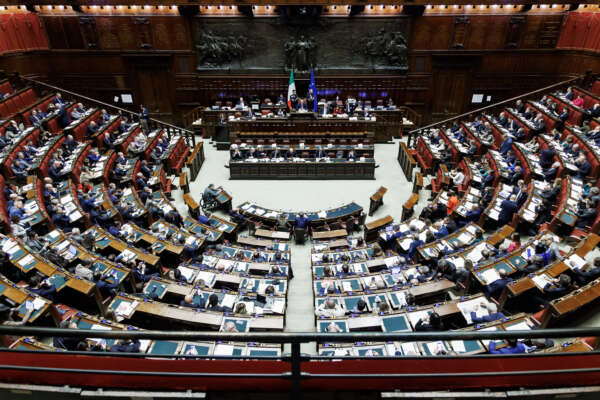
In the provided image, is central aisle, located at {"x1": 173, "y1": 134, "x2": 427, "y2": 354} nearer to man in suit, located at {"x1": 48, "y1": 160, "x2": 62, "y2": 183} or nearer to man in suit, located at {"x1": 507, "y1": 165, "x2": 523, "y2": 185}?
man in suit, located at {"x1": 507, "y1": 165, "x2": 523, "y2": 185}

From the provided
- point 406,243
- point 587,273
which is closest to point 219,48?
point 406,243

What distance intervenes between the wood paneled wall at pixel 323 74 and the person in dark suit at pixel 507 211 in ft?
39.1

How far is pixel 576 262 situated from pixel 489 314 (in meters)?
2.47

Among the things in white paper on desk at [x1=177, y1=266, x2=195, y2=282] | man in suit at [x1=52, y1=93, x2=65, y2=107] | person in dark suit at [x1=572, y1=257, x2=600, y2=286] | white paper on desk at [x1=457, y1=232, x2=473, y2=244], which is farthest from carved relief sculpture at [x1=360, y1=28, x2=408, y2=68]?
white paper on desk at [x1=177, y1=266, x2=195, y2=282]

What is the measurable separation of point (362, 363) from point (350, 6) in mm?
20049

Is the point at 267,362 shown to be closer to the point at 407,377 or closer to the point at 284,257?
the point at 407,377

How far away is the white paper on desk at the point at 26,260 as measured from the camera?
7.95 metres

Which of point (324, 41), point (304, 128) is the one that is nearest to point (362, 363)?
point (304, 128)

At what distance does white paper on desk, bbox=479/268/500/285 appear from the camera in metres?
8.17

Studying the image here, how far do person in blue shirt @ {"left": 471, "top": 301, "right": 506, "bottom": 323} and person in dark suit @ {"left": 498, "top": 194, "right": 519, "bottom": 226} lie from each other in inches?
162

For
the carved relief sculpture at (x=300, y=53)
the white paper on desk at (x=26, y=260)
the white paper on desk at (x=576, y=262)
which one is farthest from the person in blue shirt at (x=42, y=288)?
the carved relief sculpture at (x=300, y=53)

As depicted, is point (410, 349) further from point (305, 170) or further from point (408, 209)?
point (305, 170)

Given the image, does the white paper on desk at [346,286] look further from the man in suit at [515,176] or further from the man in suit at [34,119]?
the man in suit at [34,119]

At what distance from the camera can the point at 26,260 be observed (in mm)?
8047
